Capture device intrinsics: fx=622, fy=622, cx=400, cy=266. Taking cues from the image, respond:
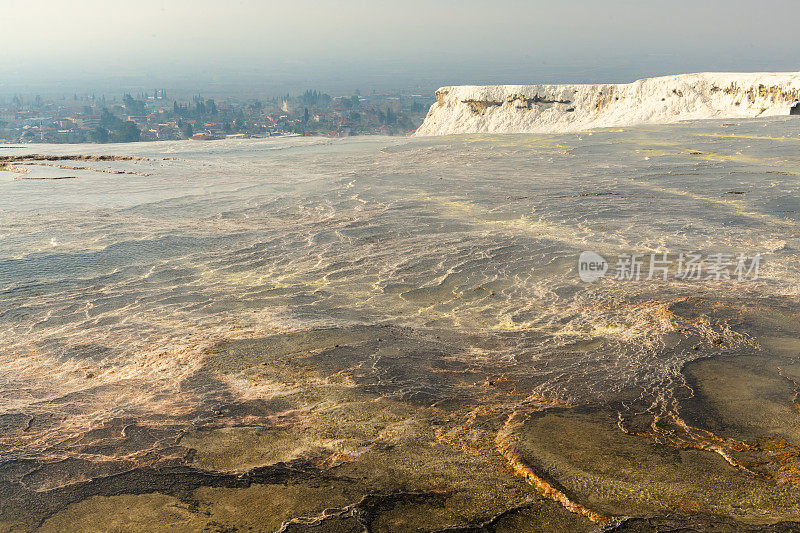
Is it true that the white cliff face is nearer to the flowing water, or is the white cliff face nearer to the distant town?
the distant town

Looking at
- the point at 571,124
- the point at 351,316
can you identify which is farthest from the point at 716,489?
the point at 571,124

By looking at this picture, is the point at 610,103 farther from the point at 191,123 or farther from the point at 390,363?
the point at 191,123

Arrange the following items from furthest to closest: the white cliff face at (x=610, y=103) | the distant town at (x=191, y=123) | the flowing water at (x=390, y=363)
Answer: the distant town at (x=191, y=123)
the white cliff face at (x=610, y=103)
the flowing water at (x=390, y=363)

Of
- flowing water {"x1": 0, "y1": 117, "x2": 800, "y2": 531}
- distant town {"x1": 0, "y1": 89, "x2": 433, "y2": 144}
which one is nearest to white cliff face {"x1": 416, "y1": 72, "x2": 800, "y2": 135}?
distant town {"x1": 0, "y1": 89, "x2": 433, "y2": 144}

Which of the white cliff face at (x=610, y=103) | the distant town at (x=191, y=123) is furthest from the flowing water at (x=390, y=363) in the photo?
the distant town at (x=191, y=123)

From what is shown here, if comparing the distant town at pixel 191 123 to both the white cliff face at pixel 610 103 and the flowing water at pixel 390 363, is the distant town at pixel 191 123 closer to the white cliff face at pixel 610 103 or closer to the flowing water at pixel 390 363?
the white cliff face at pixel 610 103

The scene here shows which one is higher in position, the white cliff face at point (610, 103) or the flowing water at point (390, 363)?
the white cliff face at point (610, 103)

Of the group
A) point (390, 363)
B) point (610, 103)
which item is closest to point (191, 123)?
point (610, 103)
